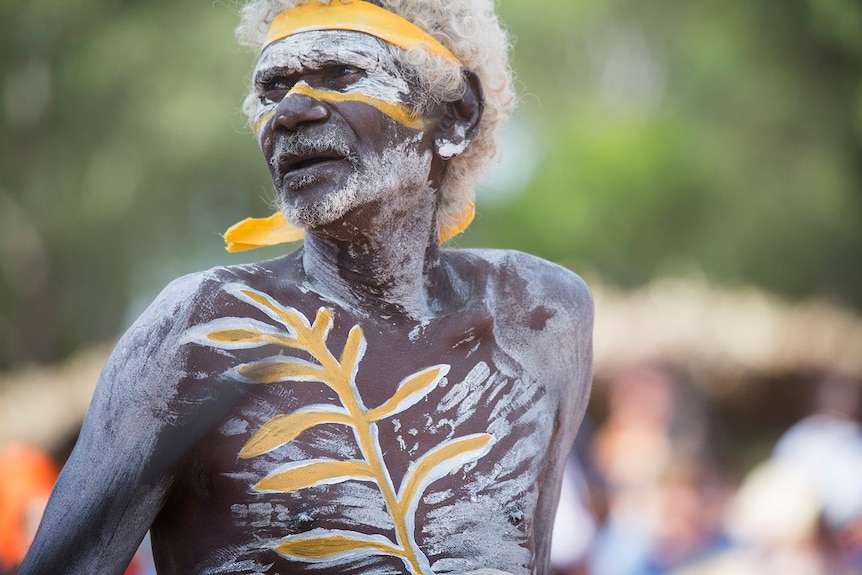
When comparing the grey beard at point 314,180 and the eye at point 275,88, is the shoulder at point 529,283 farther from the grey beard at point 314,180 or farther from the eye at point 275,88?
the eye at point 275,88

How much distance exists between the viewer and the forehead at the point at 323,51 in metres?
2.50

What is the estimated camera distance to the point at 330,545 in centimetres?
226

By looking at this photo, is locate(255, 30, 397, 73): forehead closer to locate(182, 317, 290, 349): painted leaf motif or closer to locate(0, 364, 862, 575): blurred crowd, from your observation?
locate(182, 317, 290, 349): painted leaf motif

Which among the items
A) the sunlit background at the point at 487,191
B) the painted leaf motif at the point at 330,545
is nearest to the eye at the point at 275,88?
the painted leaf motif at the point at 330,545

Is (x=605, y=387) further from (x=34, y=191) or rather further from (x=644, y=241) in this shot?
(x=34, y=191)

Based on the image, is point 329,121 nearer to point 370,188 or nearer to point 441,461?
point 370,188

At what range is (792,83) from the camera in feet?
46.3

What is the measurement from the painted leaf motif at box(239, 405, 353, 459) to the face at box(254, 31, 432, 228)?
1.33 ft

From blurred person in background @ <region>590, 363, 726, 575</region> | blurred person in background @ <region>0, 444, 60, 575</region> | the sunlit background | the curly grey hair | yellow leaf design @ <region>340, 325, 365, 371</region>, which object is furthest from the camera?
the sunlit background

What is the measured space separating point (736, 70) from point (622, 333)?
800 cm

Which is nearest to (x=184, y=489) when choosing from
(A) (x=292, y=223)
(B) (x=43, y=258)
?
(A) (x=292, y=223)

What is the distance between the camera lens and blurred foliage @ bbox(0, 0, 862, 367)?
14.1 meters

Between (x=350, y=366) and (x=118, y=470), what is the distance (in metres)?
0.50

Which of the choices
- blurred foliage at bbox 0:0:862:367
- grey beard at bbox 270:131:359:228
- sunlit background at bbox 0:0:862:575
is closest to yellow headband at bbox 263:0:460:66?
grey beard at bbox 270:131:359:228
